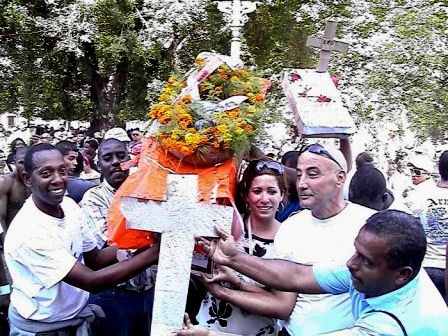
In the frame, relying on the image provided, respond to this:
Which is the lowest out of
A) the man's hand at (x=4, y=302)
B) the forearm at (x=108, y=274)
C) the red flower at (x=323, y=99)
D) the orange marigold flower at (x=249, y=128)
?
the man's hand at (x=4, y=302)

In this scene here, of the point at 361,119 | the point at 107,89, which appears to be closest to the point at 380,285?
the point at 361,119

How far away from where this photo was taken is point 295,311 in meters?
3.39

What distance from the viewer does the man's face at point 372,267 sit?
238 centimetres

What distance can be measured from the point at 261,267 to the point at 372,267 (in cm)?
91

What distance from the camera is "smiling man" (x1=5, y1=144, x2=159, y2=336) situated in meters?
3.33

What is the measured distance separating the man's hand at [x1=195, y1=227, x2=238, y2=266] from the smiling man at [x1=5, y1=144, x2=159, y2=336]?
1.02 ft

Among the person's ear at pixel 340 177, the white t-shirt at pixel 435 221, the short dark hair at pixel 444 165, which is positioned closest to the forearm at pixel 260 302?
the person's ear at pixel 340 177

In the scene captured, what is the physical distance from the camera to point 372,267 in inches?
94.8

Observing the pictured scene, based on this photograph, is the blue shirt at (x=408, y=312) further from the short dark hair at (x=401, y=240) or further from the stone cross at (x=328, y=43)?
the stone cross at (x=328, y=43)

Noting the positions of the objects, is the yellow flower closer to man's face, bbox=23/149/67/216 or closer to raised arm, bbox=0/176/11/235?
man's face, bbox=23/149/67/216

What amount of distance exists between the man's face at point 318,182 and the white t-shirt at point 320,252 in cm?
11

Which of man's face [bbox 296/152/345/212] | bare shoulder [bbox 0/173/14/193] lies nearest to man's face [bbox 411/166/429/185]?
man's face [bbox 296/152/345/212]

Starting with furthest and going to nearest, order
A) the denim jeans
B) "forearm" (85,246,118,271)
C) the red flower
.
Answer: the denim jeans
the red flower
"forearm" (85,246,118,271)

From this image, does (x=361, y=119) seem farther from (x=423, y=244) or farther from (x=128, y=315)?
(x=423, y=244)
